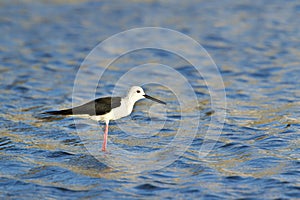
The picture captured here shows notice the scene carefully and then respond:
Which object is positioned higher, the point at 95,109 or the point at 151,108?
the point at 151,108

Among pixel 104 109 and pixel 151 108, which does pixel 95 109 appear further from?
pixel 151 108

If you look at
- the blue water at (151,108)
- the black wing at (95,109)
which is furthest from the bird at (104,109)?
→ the blue water at (151,108)

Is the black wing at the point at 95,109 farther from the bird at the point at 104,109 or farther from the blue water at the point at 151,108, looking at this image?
the blue water at the point at 151,108

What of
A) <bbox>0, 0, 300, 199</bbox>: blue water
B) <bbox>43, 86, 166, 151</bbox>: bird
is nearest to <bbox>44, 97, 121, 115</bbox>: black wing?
<bbox>43, 86, 166, 151</bbox>: bird

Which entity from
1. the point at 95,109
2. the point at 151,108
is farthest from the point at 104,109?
the point at 151,108

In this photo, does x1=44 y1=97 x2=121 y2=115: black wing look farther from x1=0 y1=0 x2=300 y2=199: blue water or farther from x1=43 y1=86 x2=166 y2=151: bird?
x1=0 y1=0 x2=300 y2=199: blue water

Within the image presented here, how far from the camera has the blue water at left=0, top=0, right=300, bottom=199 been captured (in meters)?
8.69

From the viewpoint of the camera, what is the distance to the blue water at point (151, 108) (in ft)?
28.5

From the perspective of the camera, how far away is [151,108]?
Result: 12.6 meters

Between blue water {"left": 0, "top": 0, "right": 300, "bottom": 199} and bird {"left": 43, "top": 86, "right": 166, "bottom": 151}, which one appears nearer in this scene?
blue water {"left": 0, "top": 0, "right": 300, "bottom": 199}

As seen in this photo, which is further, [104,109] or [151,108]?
[151,108]

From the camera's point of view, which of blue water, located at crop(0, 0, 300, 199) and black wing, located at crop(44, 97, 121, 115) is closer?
blue water, located at crop(0, 0, 300, 199)

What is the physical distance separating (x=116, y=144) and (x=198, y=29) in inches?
360

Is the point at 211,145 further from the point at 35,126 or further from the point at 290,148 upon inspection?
the point at 35,126
